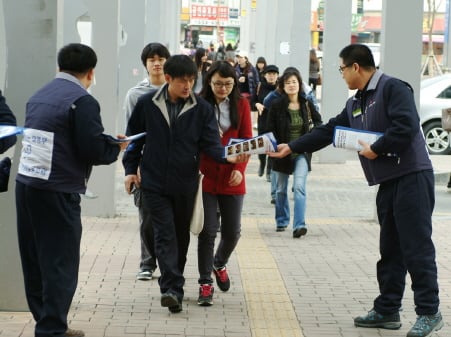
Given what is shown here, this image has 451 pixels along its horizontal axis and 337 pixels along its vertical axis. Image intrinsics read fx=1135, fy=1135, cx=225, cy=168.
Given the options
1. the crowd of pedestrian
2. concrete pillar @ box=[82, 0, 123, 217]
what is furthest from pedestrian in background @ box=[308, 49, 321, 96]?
the crowd of pedestrian

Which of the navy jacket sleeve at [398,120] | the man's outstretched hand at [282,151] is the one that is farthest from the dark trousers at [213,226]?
the navy jacket sleeve at [398,120]

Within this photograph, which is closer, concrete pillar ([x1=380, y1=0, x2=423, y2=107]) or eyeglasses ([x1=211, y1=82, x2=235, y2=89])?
eyeglasses ([x1=211, y1=82, x2=235, y2=89])

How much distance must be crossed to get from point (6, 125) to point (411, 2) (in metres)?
6.86

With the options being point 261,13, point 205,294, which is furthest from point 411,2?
point 261,13

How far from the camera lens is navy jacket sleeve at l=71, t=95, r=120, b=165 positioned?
616 centimetres

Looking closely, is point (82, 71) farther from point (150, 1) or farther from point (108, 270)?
point (150, 1)

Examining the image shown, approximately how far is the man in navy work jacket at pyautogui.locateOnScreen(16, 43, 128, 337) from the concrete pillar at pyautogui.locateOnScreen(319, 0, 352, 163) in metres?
13.3

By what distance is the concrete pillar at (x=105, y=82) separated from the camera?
12.4m

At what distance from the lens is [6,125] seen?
6.00 meters

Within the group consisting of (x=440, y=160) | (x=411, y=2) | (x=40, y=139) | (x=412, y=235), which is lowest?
(x=440, y=160)

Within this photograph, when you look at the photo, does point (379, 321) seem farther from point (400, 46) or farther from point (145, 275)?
point (400, 46)

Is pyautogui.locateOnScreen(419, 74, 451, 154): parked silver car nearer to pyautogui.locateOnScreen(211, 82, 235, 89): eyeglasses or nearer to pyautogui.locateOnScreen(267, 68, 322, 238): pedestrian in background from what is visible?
pyautogui.locateOnScreen(267, 68, 322, 238): pedestrian in background

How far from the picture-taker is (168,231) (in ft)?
24.9

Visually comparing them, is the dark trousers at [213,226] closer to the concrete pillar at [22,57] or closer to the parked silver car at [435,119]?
the concrete pillar at [22,57]
